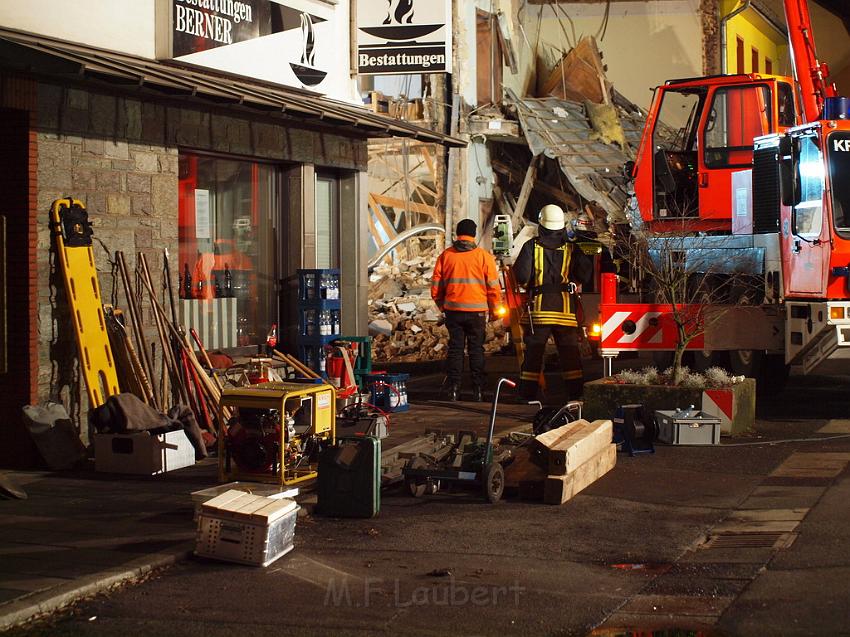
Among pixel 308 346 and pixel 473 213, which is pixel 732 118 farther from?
pixel 473 213

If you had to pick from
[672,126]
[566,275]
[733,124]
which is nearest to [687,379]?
[566,275]

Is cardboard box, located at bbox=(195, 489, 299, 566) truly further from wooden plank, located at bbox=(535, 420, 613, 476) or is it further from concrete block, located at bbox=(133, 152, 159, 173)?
concrete block, located at bbox=(133, 152, 159, 173)

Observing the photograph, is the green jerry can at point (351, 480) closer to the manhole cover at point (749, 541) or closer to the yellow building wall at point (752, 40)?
the manhole cover at point (749, 541)

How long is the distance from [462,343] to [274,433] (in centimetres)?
552

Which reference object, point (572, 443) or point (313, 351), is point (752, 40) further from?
point (572, 443)

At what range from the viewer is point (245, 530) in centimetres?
713

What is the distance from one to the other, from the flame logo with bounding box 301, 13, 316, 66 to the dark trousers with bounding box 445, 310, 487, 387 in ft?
10.3

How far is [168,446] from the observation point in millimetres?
10008

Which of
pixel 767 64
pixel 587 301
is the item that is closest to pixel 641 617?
pixel 587 301

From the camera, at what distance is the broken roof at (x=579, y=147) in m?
25.5

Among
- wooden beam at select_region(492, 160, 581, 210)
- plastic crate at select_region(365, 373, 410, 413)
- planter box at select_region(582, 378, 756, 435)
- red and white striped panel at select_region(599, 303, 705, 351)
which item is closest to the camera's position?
planter box at select_region(582, 378, 756, 435)

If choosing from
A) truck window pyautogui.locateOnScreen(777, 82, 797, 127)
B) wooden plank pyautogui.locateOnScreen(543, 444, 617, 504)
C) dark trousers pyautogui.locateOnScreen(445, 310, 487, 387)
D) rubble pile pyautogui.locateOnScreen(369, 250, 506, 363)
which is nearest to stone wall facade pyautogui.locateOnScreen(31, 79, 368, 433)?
dark trousers pyautogui.locateOnScreen(445, 310, 487, 387)

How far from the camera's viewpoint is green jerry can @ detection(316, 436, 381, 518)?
832 centimetres

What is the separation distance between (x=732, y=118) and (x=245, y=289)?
6.46 meters
